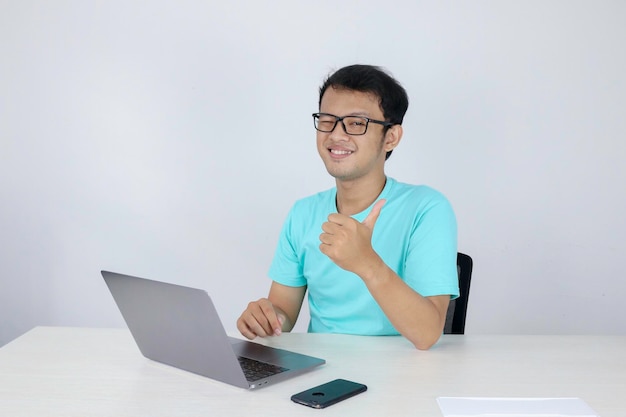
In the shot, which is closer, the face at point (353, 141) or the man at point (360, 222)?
the man at point (360, 222)

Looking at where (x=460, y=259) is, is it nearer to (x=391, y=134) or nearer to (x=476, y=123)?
(x=391, y=134)

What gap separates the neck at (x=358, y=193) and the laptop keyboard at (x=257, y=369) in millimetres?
692

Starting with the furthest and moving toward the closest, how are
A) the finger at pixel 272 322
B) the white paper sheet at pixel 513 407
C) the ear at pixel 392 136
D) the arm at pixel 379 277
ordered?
the ear at pixel 392 136 → the finger at pixel 272 322 → the arm at pixel 379 277 → the white paper sheet at pixel 513 407

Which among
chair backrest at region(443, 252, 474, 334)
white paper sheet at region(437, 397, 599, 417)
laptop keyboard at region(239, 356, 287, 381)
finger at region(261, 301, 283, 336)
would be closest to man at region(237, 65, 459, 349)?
finger at region(261, 301, 283, 336)

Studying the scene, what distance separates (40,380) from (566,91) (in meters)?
2.58

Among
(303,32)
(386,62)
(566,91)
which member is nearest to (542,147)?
(566,91)

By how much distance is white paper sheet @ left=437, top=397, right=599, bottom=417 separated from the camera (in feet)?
4.06

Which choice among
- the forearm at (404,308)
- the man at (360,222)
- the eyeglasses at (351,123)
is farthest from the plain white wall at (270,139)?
the forearm at (404,308)

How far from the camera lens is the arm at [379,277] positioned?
153cm

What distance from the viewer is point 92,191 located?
3277 mm

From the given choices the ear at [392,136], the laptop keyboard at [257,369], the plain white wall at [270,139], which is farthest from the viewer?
the plain white wall at [270,139]

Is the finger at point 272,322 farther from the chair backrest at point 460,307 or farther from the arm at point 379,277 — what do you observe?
the chair backrest at point 460,307

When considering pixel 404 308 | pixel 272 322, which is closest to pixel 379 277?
pixel 404 308

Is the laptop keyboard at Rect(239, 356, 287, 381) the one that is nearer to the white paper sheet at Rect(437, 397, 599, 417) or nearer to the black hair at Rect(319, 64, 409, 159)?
the white paper sheet at Rect(437, 397, 599, 417)
